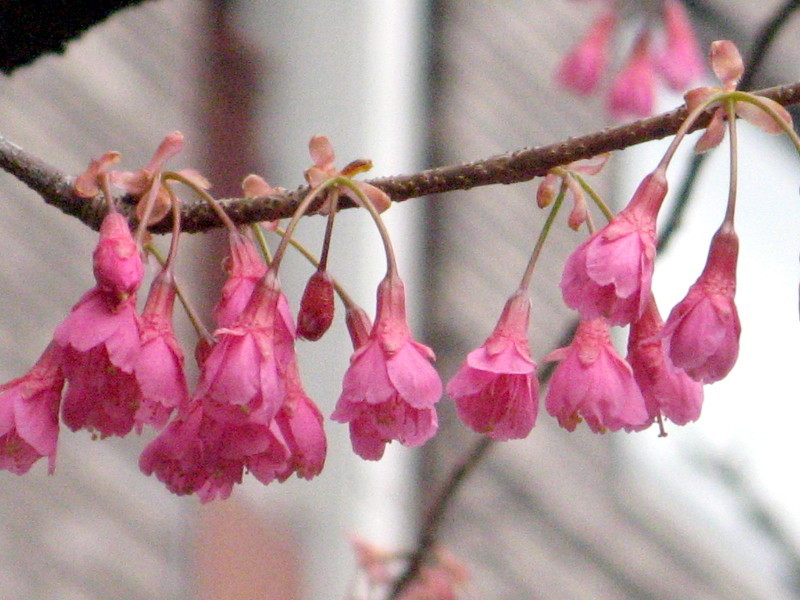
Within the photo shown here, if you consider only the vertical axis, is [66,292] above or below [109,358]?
below

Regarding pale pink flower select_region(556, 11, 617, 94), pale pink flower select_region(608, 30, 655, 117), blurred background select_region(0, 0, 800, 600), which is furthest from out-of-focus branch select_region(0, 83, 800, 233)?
pale pink flower select_region(556, 11, 617, 94)

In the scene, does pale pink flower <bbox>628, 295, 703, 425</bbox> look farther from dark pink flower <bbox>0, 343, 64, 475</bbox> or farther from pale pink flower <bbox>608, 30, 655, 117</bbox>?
pale pink flower <bbox>608, 30, 655, 117</bbox>

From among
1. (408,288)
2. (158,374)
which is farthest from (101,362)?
(408,288)

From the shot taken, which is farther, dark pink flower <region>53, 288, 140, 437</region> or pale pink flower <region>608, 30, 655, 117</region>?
pale pink flower <region>608, 30, 655, 117</region>

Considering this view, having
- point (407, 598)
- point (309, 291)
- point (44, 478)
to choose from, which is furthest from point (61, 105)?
point (309, 291)

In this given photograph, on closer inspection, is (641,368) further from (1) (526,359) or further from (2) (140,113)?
(2) (140,113)

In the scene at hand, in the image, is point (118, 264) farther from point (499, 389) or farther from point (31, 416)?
point (499, 389)
